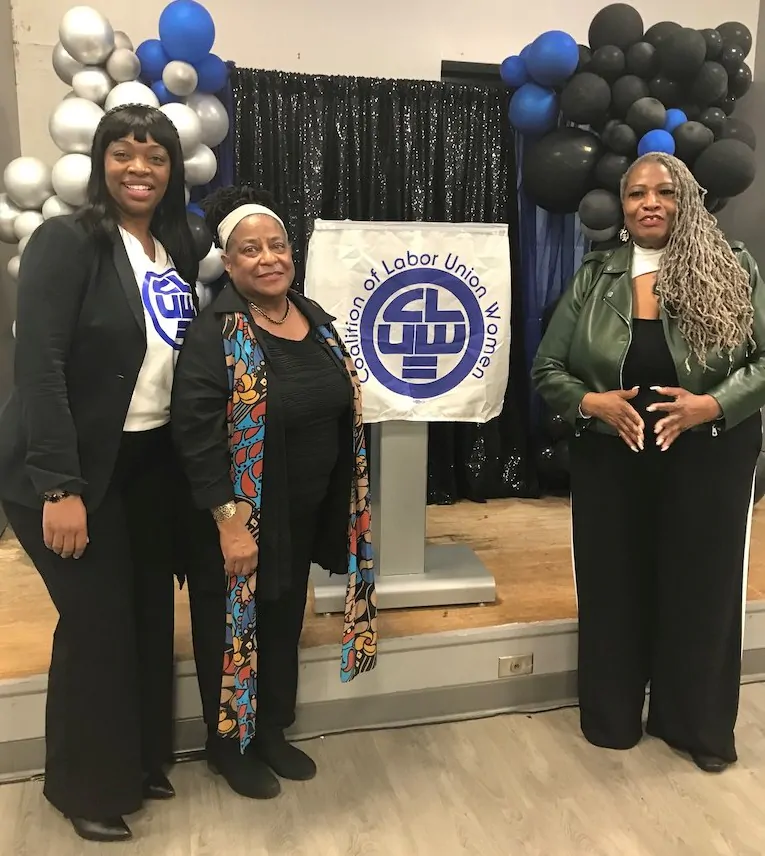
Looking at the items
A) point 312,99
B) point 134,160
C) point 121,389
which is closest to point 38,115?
point 312,99

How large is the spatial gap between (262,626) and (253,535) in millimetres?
302

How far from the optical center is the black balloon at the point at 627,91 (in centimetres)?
320

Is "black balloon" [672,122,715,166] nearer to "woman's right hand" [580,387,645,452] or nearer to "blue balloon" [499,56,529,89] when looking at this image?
"blue balloon" [499,56,529,89]

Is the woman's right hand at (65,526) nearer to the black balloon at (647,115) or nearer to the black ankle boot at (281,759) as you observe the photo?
the black ankle boot at (281,759)

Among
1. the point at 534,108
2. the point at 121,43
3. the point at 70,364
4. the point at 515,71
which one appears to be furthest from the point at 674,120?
the point at 70,364

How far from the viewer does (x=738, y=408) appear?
6.07 feet

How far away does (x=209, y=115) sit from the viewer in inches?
113

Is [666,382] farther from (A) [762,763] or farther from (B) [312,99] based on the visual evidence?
(B) [312,99]

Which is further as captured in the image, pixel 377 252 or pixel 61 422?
pixel 377 252

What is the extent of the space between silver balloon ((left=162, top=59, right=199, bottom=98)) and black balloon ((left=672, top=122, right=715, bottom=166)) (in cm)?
188

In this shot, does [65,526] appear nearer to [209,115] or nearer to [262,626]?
[262,626]

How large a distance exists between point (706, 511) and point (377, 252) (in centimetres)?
110

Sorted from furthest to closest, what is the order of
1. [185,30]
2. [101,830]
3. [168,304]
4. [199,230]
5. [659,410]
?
1. [185,30]
2. [199,230]
3. [659,410]
4. [101,830]
5. [168,304]

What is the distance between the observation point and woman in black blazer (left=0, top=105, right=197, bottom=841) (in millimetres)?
1511
